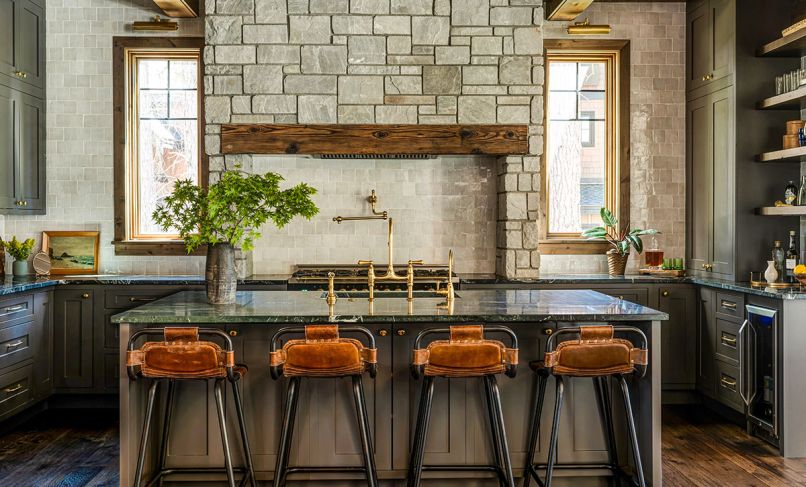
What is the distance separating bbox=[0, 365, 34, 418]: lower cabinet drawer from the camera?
15.8 ft

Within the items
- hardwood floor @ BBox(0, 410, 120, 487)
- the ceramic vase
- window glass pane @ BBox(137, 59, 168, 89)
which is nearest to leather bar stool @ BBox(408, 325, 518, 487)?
hardwood floor @ BBox(0, 410, 120, 487)

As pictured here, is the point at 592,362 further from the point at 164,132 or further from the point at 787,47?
the point at 164,132

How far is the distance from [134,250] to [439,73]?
3186 millimetres

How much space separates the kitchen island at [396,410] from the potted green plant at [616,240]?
7.99 feet

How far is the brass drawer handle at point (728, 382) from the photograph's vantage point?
5.09 m

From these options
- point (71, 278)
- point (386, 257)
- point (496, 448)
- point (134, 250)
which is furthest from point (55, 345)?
point (496, 448)

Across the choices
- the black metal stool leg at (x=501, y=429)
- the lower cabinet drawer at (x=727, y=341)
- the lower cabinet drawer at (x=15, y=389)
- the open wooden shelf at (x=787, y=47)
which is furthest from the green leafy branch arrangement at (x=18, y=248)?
the open wooden shelf at (x=787, y=47)

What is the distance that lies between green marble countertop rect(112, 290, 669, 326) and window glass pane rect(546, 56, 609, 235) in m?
2.48

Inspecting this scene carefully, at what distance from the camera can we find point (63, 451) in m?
4.58

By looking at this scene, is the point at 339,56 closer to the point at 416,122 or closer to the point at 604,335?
the point at 416,122

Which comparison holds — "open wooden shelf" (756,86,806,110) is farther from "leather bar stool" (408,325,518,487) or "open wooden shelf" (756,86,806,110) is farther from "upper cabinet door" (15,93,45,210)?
"upper cabinet door" (15,93,45,210)

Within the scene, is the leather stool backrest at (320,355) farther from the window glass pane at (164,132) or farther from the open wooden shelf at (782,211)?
the window glass pane at (164,132)

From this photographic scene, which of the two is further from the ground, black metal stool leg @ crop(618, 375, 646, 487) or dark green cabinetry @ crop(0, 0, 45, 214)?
dark green cabinetry @ crop(0, 0, 45, 214)

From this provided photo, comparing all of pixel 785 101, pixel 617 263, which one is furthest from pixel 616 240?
pixel 785 101
